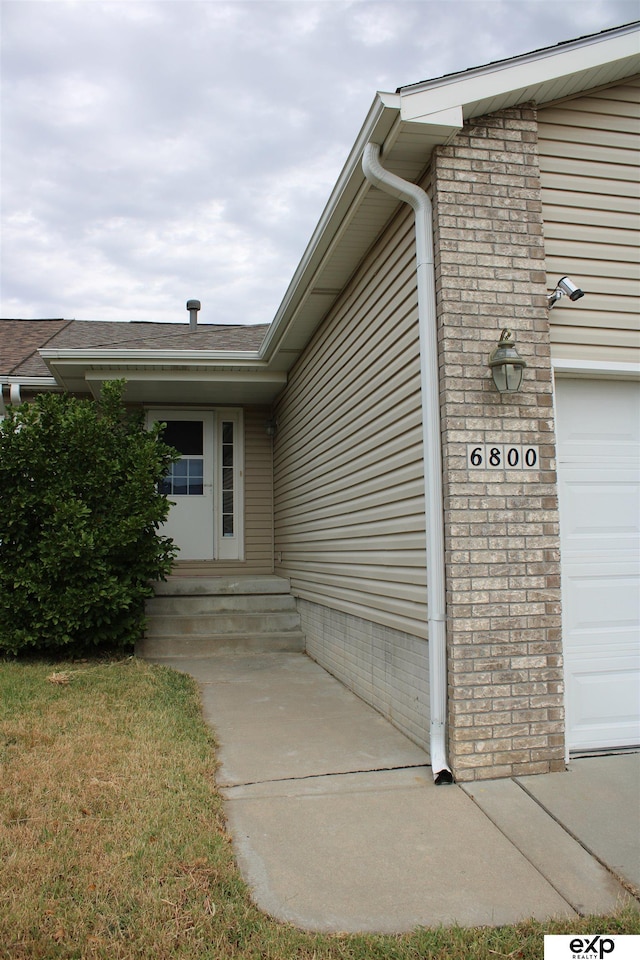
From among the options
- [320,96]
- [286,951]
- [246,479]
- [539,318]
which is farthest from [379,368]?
[320,96]

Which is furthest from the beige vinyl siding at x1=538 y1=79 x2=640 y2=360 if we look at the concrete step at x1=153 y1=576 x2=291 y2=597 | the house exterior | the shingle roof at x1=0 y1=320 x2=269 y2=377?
the concrete step at x1=153 y1=576 x2=291 y2=597

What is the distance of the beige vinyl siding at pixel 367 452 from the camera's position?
422 cm

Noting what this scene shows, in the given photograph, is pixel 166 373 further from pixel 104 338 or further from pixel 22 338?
Answer: pixel 22 338

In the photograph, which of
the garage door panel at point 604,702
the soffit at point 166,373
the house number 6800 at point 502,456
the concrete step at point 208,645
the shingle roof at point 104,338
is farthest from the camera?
the shingle roof at point 104,338

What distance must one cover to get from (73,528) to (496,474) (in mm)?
3922

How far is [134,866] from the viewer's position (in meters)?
2.56

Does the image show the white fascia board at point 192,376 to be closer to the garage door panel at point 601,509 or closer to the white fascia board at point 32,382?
the white fascia board at point 32,382

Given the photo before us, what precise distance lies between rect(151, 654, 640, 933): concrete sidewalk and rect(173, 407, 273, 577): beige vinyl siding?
476cm

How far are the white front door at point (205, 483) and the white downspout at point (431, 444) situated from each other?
5.66 metres

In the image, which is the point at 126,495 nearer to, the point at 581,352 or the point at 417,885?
the point at 581,352

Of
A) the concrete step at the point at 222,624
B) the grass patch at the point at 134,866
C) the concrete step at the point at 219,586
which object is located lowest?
the grass patch at the point at 134,866

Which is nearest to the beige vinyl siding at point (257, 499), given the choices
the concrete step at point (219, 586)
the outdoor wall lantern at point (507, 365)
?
the concrete step at point (219, 586)

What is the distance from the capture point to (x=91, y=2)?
6.84 metres

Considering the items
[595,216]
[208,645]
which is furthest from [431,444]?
[208,645]
